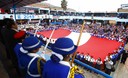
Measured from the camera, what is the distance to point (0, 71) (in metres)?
4.36

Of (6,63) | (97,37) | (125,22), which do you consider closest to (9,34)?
(6,63)

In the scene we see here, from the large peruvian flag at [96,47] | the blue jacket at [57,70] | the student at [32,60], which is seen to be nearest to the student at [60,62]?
the blue jacket at [57,70]

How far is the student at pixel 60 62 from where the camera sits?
1.66 metres

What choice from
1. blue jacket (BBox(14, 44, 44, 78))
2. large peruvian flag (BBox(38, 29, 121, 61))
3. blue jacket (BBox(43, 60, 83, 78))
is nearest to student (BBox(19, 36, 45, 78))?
blue jacket (BBox(14, 44, 44, 78))

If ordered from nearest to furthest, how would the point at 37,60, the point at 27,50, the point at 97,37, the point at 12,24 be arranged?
the point at 37,60
the point at 27,50
the point at 12,24
the point at 97,37

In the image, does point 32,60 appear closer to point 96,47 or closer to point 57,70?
point 57,70

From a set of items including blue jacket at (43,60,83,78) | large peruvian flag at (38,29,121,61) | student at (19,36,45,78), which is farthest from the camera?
large peruvian flag at (38,29,121,61)

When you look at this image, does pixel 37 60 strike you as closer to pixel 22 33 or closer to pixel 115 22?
pixel 22 33

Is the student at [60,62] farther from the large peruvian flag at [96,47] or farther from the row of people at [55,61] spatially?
the large peruvian flag at [96,47]

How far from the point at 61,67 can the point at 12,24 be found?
3.03 meters

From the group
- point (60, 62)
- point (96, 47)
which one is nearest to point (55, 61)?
point (60, 62)

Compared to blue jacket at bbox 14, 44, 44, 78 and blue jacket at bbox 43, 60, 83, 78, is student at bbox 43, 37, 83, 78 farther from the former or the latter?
blue jacket at bbox 14, 44, 44, 78

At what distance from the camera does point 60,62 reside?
5.65ft

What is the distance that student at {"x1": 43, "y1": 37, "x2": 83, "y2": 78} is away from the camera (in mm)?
1655
